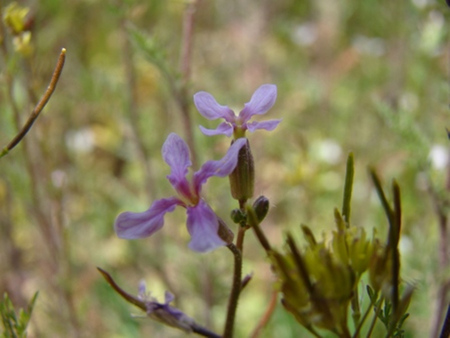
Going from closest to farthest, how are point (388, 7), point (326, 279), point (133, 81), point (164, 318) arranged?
point (326, 279)
point (164, 318)
point (133, 81)
point (388, 7)

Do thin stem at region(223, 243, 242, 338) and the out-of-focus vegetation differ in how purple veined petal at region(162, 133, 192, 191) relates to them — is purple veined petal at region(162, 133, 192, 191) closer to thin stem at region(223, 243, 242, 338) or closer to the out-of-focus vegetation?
thin stem at region(223, 243, 242, 338)

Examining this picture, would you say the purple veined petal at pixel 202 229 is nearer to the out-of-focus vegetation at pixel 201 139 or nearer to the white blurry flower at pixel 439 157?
the out-of-focus vegetation at pixel 201 139

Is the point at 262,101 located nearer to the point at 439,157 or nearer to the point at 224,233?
the point at 224,233

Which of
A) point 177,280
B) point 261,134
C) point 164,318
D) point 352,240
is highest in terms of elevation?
point 352,240

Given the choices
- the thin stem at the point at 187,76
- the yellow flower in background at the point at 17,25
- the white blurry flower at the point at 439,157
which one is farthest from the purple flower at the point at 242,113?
the white blurry flower at the point at 439,157

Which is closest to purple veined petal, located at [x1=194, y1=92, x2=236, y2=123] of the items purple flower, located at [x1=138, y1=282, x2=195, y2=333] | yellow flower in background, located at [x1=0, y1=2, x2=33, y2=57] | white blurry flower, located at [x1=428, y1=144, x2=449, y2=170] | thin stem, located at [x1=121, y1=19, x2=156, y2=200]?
purple flower, located at [x1=138, y1=282, x2=195, y2=333]

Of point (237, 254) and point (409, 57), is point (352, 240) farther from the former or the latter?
point (409, 57)

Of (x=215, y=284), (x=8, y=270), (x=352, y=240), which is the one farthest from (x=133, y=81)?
(x=352, y=240)
